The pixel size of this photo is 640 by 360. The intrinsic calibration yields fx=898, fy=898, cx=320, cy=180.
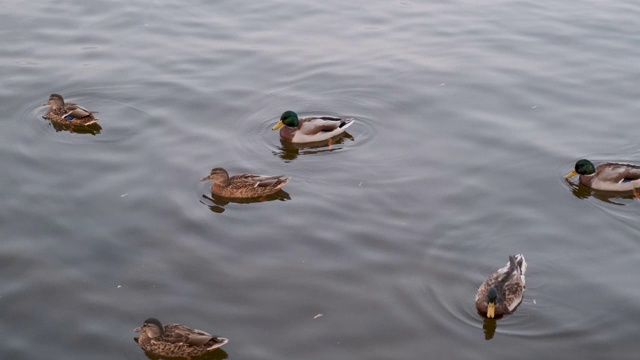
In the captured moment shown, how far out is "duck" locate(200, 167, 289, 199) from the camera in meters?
11.7

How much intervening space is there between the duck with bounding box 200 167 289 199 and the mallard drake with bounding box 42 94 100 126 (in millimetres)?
2803

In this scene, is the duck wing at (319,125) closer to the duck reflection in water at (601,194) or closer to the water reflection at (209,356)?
the duck reflection in water at (601,194)

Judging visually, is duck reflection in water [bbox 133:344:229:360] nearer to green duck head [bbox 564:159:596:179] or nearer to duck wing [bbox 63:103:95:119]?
duck wing [bbox 63:103:95:119]

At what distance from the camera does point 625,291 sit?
972 centimetres

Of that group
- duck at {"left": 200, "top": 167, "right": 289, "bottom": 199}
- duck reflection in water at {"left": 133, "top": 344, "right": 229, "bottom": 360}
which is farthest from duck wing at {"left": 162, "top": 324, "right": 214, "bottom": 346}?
duck at {"left": 200, "top": 167, "right": 289, "bottom": 199}

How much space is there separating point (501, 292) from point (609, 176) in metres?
3.60

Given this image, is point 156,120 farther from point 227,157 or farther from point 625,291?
point 625,291

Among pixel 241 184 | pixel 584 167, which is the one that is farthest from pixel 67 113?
pixel 584 167

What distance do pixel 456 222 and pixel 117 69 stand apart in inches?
294

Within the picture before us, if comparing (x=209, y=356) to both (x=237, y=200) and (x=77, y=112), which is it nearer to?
(x=237, y=200)

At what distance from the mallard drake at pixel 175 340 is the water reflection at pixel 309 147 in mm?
4826

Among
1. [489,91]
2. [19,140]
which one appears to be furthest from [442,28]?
[19,140]

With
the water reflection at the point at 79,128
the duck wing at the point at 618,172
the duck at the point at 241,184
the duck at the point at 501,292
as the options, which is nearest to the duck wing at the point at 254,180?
the duck at the point at 241,184

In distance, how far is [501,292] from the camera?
927 centimetres
